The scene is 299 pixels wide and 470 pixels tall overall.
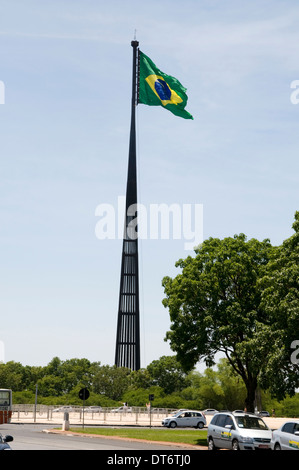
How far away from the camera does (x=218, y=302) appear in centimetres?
4603

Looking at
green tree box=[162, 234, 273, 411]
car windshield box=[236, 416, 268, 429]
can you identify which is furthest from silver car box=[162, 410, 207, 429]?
car windshield box=[236, 416, 268, 429]

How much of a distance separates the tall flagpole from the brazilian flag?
204 feet

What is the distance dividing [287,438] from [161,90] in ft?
133

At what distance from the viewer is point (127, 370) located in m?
124

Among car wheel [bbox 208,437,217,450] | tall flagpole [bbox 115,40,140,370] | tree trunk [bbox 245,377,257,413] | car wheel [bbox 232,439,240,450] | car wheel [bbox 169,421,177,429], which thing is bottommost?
car wheel [bbox 169,421,177,429]

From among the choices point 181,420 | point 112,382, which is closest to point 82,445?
point 181,420

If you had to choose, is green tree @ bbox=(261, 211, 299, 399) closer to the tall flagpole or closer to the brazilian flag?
the brazilian flag

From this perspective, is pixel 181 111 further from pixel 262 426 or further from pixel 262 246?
pixel 262 426

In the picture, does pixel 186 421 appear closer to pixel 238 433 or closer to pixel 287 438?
pixel 238 433

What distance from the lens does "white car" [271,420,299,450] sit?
2239 cm

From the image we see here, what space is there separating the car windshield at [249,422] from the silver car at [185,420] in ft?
97.4

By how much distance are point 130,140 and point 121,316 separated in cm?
3333

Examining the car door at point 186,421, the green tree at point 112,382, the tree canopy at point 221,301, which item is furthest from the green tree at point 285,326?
the green tree at point 112,382

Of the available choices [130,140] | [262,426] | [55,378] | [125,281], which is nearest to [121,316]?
[125,281]
